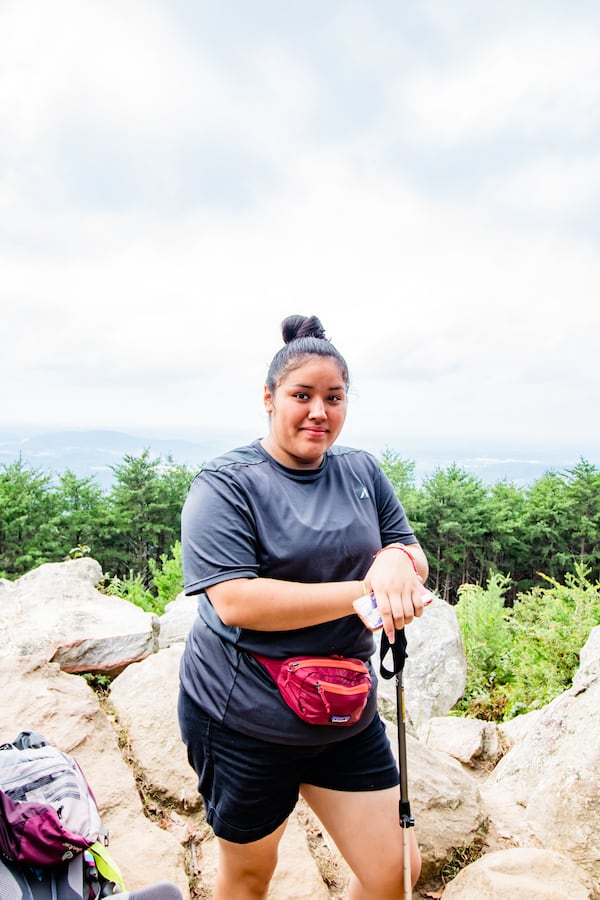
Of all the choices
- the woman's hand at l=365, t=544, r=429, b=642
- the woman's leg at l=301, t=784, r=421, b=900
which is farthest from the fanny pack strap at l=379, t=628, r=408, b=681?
the woman's leg at l=301, t=784, r=421, b=900

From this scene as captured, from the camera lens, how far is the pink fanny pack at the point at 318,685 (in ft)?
5.72

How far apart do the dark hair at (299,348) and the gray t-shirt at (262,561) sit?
303mm

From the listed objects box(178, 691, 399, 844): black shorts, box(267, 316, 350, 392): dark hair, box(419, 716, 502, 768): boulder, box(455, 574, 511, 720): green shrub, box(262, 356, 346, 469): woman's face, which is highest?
box(267, 316, 350, 392): dark hair

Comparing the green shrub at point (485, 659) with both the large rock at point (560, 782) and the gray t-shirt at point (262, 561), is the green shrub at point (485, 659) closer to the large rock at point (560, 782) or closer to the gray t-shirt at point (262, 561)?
the large rock at point (560, 782)

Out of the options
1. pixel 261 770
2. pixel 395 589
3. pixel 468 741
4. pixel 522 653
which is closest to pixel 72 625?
pixel 468 741

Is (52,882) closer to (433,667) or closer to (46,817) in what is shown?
(46,817)

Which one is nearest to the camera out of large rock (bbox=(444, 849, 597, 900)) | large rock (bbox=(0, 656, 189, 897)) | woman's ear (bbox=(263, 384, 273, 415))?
woman's ear (bbox=(263, 384, 273, 415))

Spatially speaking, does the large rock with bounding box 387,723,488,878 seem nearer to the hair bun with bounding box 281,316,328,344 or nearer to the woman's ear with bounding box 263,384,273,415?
the woman's ear with bounding box 263,384,273,415

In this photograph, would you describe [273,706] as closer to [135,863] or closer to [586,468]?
[135,863]

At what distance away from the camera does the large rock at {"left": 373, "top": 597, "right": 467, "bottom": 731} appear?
6.31 m

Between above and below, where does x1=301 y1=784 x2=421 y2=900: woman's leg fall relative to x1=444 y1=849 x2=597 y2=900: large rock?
above

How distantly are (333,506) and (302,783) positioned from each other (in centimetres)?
96

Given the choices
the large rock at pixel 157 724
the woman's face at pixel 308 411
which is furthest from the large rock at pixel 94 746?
the woman's face at pixel 308 411

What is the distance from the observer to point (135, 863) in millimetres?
2576
